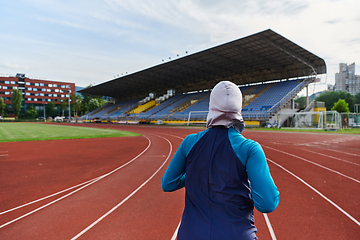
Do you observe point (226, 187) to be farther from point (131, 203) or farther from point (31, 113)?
point (31, 113)

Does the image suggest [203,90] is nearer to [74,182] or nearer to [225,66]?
[225,66]

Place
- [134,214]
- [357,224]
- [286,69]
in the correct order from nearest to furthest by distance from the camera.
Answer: [357,224] < [134,214] < [286,69]

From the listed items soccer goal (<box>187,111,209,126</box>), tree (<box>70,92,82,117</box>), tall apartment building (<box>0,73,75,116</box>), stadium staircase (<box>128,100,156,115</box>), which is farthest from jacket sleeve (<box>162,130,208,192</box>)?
tall apartment building (<box>0,73,75,116</box>)

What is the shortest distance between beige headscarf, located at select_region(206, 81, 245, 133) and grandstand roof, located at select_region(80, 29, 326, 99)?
78.2 ft

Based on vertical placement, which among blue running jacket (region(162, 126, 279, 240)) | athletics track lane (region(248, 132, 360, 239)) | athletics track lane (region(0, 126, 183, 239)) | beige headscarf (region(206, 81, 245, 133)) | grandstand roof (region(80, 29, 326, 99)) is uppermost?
grandstand roof (region(80, 29, 326, 99))

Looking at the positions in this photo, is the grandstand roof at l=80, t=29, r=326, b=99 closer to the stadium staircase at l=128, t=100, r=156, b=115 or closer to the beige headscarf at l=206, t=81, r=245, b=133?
the stadium staircase at l=128, t=100, r=156, b=115

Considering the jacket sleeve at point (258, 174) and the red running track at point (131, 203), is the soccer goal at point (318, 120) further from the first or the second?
the jacket sleeve at point (258, 174)

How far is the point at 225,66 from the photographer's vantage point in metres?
34.1

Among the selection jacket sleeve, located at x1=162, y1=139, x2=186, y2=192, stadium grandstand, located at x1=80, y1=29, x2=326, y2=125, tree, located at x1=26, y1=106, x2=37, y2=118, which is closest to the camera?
jacket sleeve, located at x1=162, y1=139, x2=186, y2=192

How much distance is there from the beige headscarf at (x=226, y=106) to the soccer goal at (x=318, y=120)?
26.5 m

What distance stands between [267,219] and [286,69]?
3487cm

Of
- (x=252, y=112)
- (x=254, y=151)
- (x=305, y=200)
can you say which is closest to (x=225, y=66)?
(x=252, y=112)

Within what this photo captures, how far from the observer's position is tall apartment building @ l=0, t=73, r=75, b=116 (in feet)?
263

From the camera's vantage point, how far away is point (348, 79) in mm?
124188
